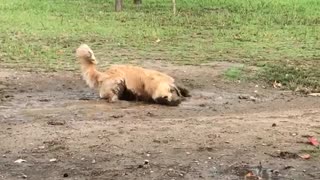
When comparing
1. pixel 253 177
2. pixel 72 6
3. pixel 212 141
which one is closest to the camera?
pixel 253 177

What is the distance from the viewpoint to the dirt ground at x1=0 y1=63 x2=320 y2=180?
5.34 meters

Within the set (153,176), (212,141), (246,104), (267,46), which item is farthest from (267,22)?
(153,176)

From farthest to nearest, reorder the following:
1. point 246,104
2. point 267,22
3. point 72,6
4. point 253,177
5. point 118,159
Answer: point 72,6 → point 267,22 → point 246,104 → point 118,159 → point 253,177

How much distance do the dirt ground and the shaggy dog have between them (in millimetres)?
134

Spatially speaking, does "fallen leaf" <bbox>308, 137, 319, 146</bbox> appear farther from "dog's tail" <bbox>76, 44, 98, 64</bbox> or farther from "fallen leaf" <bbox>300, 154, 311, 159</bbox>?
"dog's tail" <bbox>76, 44, 98, 64</bbox>

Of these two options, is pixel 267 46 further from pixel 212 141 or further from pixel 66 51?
pixel 212 141

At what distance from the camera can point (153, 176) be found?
5.16 meters

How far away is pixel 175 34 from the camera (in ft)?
47.0

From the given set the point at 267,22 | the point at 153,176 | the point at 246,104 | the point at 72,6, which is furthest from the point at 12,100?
the point at 72,6

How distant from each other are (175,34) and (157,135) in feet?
26.9

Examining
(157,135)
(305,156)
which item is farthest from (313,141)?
(157,135)

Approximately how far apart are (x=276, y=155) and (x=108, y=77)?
9.71 feet

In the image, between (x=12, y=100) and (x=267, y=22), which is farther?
(x=267, y=22)

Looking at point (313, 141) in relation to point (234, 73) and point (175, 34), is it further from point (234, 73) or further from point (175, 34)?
point (175, 34)
